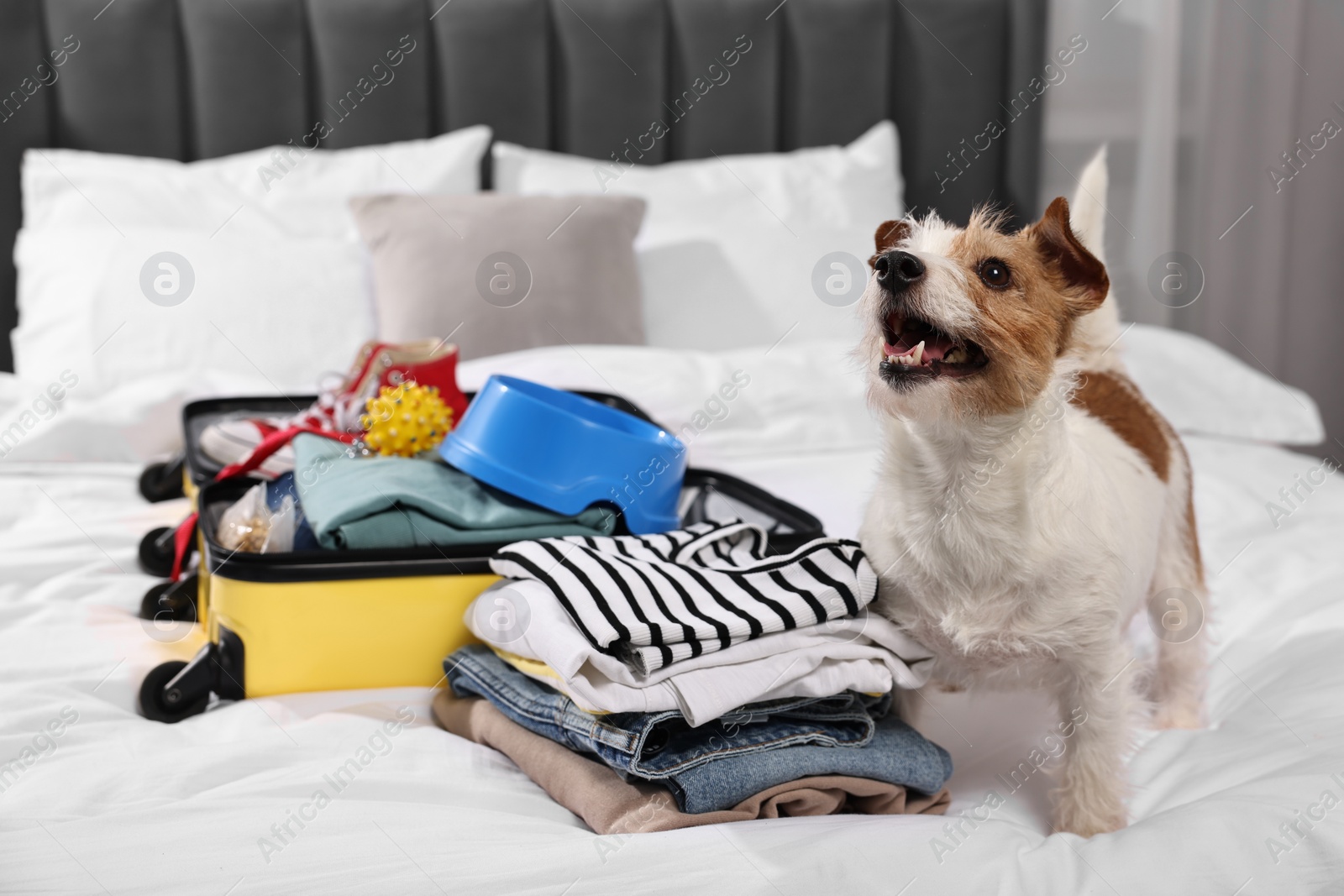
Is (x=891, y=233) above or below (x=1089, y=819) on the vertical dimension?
above

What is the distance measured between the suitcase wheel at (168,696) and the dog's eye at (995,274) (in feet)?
2.53

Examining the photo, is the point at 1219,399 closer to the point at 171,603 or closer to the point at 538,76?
the point at 538,76

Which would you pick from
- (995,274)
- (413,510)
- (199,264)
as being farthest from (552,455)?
(199,264)

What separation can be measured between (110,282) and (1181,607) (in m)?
1.83

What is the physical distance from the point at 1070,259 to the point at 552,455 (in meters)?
0.55

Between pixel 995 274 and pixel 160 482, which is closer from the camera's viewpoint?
pixel 995 274

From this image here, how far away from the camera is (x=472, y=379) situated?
5.42 ft

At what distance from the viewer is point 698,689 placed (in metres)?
0.80

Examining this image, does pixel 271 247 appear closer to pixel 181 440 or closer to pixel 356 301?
pixel 356 301

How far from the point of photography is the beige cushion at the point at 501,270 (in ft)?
6.50

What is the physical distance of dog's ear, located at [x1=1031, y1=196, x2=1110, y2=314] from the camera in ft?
2.66

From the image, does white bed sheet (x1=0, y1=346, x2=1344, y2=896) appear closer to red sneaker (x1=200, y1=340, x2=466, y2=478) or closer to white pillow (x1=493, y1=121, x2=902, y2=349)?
red sneaker (x1=200, y1=340, x2=466, y2=478)

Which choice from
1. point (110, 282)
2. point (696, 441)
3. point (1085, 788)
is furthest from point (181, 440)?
point (1085, 788)

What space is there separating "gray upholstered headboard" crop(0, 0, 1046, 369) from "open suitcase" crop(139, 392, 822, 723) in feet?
5.35
